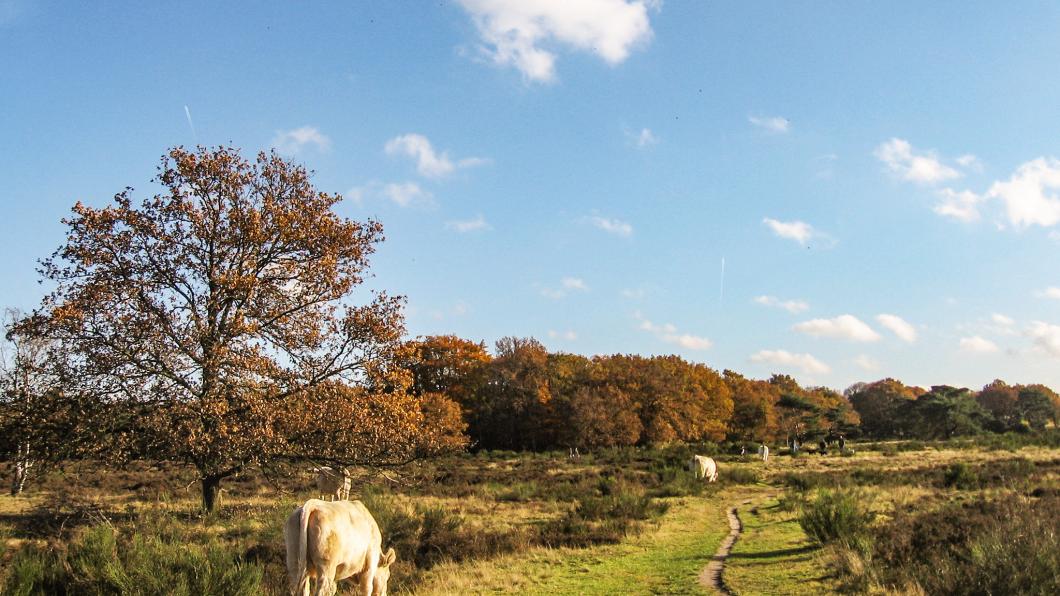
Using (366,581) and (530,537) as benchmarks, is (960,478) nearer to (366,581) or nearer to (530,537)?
(530,537)

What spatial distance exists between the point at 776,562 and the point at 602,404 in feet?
142

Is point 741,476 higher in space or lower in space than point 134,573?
lower

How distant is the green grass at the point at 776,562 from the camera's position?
417 inches

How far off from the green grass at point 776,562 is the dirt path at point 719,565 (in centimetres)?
13

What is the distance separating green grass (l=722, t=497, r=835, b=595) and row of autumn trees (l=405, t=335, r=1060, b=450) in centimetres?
3775

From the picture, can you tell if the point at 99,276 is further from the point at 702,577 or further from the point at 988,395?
the point at 988,395

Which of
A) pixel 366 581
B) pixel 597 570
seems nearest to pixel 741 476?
pixel 597 570

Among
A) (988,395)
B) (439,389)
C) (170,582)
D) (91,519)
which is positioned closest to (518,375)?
(439,389)

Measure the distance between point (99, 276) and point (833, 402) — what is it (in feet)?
337

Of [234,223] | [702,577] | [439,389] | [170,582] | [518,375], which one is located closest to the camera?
[170,582]

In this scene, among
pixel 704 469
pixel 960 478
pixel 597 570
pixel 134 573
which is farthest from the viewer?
pixel 704 469

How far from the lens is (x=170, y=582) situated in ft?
27.2

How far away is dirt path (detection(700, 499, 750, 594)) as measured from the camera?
10.8 m

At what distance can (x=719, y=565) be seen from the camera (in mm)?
A: 12391
